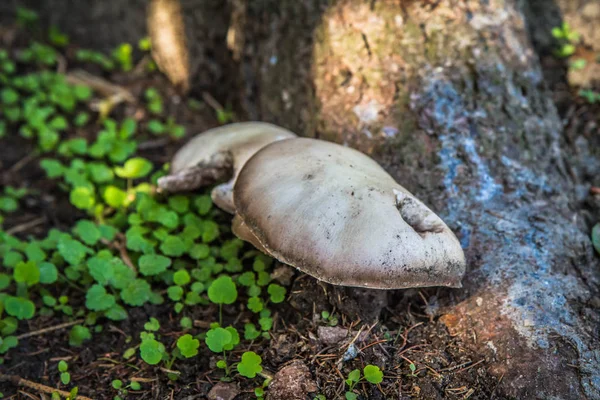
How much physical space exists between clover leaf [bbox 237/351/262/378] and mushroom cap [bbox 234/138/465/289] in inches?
19.5

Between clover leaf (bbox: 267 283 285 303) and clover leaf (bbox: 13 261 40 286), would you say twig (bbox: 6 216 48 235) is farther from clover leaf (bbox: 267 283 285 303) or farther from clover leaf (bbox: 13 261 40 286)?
clover leaf (bbox: 267 283 285 303)

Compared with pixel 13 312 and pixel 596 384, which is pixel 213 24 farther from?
pixel 596 384

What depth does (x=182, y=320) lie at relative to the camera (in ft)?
8.96

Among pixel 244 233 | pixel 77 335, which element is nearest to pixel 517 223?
pixel 244 233

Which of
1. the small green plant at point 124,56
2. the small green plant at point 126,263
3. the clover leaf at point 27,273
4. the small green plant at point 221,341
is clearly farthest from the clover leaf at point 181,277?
the small green plant at point 124,56

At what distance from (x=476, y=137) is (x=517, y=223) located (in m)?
0.57

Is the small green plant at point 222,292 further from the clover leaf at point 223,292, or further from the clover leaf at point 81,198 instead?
the clover leaf at point 81,198

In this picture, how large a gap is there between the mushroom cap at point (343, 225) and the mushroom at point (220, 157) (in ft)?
1.34

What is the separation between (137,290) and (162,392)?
623 mm

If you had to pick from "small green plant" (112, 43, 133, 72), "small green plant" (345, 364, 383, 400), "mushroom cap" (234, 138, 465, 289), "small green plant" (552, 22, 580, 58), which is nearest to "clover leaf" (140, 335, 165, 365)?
"mushroom cap" (234, 138, 465, 289)

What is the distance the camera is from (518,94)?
3219 millimetres

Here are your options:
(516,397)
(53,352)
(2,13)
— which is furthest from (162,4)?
(516,397)

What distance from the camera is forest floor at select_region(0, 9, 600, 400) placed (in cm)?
235

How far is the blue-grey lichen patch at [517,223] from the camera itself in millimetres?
2381
